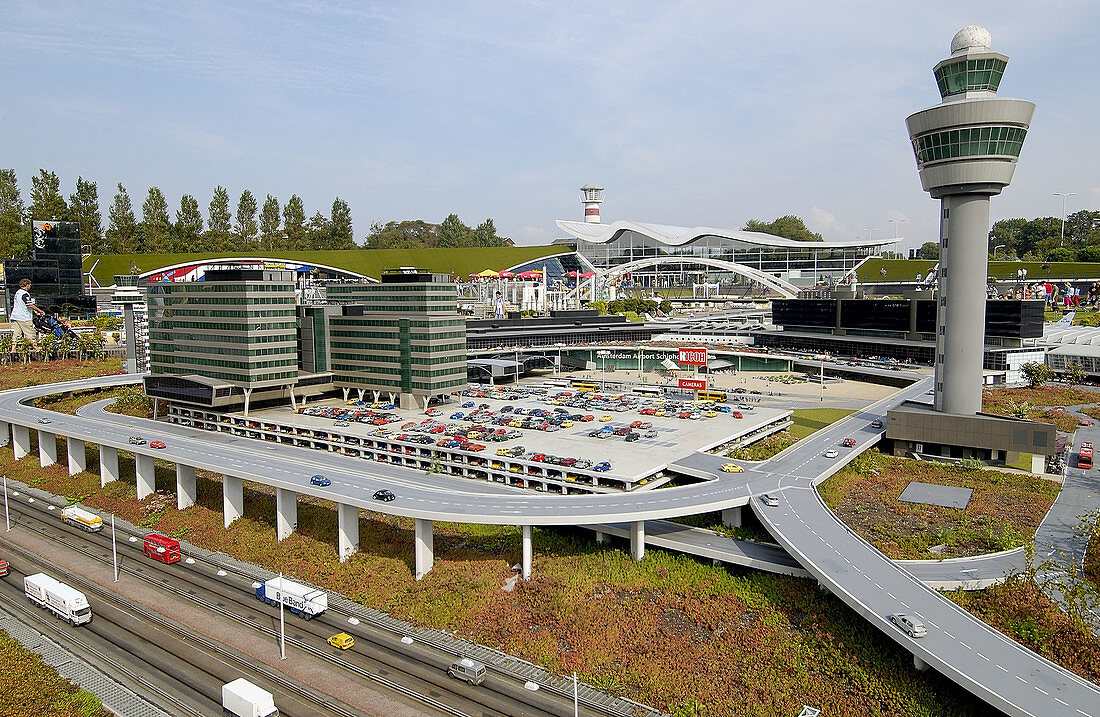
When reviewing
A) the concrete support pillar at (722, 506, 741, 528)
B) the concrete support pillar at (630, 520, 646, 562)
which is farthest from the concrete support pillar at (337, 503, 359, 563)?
the concrete support pillar at (722, 506, 741, 528)

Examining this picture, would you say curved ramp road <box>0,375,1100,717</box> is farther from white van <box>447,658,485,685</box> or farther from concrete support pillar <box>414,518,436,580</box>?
white van <box>447,658,485,685</box>

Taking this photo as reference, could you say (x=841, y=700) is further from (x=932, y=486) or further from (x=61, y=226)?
(x=61, y=226)

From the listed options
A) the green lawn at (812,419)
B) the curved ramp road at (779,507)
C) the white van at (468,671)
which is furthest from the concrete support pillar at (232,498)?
the green lawn at (812,419)

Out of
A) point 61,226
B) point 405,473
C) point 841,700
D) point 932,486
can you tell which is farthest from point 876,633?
point 61,226

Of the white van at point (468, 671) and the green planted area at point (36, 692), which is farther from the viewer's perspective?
the white van at point (468, 671)

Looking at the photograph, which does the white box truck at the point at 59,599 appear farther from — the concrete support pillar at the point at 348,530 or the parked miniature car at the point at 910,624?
the parked miniature car at the point at 910,624

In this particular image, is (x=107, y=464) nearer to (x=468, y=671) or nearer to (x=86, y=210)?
(x=468, y=671)
